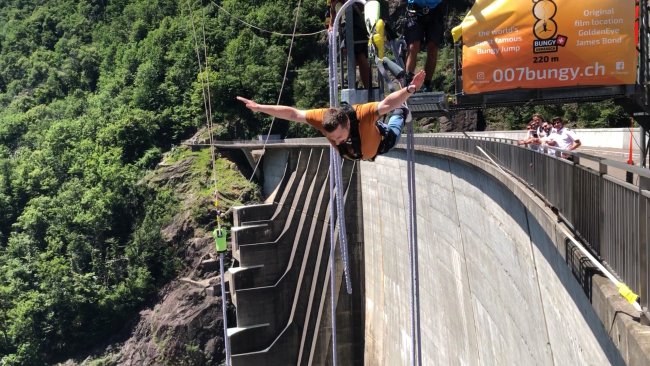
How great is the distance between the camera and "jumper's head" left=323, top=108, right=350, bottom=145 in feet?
20.9

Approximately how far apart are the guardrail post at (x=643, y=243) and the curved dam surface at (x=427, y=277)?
0.63ft

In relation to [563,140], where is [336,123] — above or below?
above

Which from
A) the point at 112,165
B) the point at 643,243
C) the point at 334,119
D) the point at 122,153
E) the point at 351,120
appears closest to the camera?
the point at 643,243

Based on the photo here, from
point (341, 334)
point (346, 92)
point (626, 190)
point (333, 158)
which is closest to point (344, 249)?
point (333, 158)

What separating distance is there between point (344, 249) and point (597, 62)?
5865 mm

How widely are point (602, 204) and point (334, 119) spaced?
252 centimetres

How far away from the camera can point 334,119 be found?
636 cm

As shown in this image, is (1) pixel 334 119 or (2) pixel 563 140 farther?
(2) pixel 563 140

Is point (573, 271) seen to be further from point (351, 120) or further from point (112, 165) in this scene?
point (112, 165)

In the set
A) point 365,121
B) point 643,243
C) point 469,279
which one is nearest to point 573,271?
point 643,243

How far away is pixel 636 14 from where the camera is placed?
35.9 feet

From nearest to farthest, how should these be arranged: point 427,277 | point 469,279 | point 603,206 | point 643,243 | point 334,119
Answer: point 643,243 → point 603,206 → point 334,119 → point 469,279 → point 427,277

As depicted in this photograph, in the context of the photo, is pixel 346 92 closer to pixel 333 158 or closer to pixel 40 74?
pixel 333 158

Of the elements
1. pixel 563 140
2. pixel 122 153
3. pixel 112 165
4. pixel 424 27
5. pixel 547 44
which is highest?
pixel 424 27
